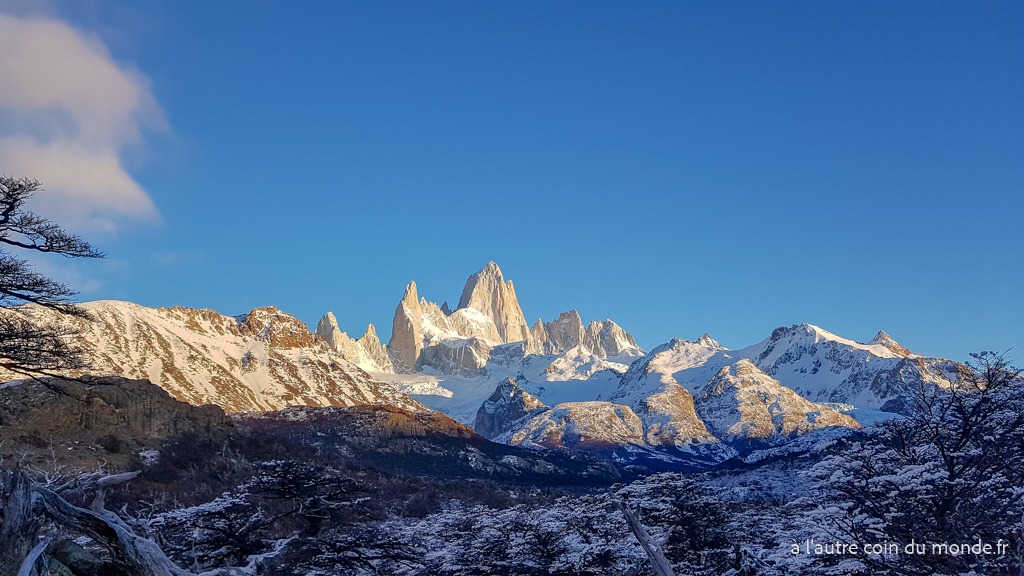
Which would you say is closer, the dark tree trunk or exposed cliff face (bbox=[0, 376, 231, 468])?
the dark tree trunk

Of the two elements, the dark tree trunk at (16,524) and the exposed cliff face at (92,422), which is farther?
the exposed cliff face at (92,422)

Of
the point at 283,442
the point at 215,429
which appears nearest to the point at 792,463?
the point at 283,442

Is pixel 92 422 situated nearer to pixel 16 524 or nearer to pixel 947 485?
pixel 16 524

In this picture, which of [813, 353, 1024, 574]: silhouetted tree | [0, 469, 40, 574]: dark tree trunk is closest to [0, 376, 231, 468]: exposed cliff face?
[0, 469, 40, 574]: dark tree trunk

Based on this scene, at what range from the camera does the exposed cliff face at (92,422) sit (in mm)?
81188

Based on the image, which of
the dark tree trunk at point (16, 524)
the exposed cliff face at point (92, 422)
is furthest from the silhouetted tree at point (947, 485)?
the exposed cliff face at point (92, 422)

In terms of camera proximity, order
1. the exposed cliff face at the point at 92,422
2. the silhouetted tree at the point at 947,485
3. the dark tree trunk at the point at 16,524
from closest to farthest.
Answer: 1. the dark tree trunk at the point at 16,524
2. the silhouetted tree at the point at 947,485
3. the exposed cliff face at the point at 92,422

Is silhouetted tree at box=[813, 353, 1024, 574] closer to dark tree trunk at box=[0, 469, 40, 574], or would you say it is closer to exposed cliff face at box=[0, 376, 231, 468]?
dark tree trunk at box=[0, 469, 40, 574]

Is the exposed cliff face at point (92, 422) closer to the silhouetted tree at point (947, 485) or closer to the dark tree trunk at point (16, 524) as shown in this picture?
the dark tree trunk at point (16, 524)

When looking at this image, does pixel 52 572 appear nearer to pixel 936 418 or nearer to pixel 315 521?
pixel 315 521

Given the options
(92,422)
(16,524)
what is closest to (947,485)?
(16,524)

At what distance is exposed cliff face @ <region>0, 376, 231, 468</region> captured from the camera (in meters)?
81.2

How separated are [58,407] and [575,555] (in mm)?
91998

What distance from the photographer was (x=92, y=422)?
94.4m
